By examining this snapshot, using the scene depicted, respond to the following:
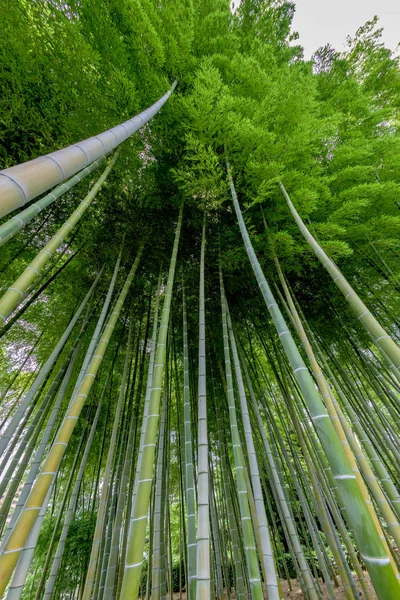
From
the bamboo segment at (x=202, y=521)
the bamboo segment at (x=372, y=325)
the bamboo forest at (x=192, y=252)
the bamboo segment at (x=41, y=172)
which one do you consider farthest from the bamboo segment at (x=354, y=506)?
the bamboo segment at (x=41, y=172)

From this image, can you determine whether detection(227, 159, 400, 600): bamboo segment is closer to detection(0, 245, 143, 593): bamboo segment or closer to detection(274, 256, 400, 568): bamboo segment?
detection(274, 256, 400, 568): bamboo segment

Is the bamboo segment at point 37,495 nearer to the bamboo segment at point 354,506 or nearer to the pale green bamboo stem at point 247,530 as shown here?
the pale green bamboo stem at point 247,530

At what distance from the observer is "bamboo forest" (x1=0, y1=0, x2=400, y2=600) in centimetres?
102

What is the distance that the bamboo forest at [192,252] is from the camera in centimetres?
102

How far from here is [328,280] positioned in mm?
2723

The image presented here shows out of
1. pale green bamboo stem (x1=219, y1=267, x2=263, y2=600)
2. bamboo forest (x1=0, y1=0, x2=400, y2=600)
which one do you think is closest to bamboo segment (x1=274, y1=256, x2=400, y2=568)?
bamboo forest (x1=0, y1=0, x2=400, y2=600)

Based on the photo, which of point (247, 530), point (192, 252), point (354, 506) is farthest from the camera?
point (192, 252)

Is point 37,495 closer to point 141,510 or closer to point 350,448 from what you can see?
point 141,510

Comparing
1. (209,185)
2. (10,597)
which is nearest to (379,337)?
(10,597)

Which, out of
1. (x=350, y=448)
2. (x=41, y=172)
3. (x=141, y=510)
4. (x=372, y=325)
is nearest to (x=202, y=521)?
(x=141, y=510)

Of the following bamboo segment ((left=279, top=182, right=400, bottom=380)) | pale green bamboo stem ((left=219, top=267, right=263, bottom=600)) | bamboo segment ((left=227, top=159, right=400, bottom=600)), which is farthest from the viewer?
pale green bamboo stem ((left=219, top=267, right=263, bottom=600))

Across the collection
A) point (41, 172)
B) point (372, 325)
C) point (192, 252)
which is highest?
point (192, 252)

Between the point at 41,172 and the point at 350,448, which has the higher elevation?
the point at 41,172

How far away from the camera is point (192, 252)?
2.77 metres
